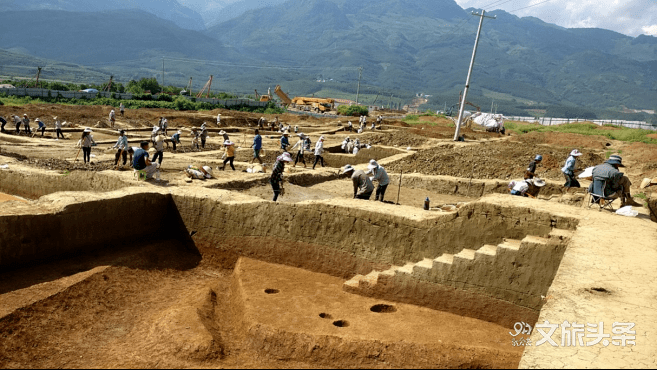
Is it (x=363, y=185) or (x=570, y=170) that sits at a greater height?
(x=570, y=170)

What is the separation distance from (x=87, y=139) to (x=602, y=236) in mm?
15845

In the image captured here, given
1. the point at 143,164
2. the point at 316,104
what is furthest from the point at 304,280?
the point at 316,104

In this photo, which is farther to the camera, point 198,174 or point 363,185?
point 198,174

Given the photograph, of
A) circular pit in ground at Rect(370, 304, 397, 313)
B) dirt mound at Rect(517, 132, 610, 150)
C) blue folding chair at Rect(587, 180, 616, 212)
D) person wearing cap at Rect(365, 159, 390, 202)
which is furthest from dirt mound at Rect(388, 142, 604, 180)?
circular pit in ground at Rect(370, 304, 397, 313)

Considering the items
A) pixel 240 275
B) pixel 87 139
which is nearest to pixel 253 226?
pixel 240 275

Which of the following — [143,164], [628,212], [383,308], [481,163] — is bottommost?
[383,308]

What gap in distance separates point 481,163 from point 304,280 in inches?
542

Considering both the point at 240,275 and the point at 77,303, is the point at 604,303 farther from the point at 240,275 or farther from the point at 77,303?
the point at 77,303

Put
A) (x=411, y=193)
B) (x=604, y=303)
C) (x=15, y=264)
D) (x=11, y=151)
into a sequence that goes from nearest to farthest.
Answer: (x=604, y=303)
(x=15, y=264)
(x=411, y=193)
(x=11, y=151)

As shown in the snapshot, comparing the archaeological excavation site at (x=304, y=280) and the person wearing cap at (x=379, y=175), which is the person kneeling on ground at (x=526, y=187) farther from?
the person wearing cap at (x=379, y=175)

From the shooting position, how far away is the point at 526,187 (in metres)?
11.3

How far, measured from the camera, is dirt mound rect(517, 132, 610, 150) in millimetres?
32106

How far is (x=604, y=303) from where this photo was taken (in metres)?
5.66

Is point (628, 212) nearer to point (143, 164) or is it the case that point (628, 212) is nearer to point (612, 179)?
point (612, 179)
